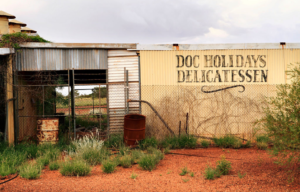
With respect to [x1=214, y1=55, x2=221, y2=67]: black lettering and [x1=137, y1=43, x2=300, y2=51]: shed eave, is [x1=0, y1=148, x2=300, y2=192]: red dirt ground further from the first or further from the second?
[x1=137, y1=43, x2=300, y2=51]: shed eave

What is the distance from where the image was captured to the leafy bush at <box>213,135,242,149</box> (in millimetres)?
9516

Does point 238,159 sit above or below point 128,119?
below

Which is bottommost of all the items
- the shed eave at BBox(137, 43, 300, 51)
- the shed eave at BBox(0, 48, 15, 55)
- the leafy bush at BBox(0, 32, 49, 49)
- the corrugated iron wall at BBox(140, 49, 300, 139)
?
the corrugated iron wall at BBox(140, 49, 300, 139)

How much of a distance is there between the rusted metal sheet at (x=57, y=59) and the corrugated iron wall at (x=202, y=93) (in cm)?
213

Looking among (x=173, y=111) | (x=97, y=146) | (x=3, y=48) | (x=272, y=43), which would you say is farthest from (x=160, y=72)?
(x=3, y=48)

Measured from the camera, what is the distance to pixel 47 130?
977cm

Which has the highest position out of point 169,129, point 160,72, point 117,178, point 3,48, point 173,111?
point 3,48

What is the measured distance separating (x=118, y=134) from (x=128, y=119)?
4.14 feet

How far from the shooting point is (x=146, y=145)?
9086 millimetres

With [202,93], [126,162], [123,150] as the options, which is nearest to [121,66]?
[202,93]

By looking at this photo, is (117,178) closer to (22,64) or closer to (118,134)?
(118,134)

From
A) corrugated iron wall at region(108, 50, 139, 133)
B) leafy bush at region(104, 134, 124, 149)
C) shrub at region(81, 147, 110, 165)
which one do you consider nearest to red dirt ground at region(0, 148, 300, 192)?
shrub at region(81, 147, 110, 165)

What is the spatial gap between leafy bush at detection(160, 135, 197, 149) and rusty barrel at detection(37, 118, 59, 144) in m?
4.15

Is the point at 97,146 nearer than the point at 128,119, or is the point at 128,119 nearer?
the point at 97,146
